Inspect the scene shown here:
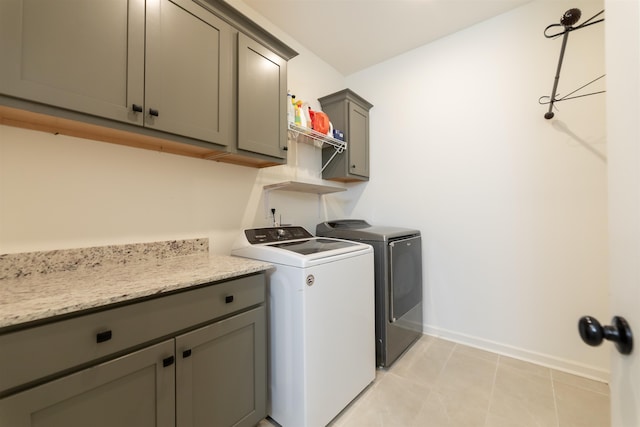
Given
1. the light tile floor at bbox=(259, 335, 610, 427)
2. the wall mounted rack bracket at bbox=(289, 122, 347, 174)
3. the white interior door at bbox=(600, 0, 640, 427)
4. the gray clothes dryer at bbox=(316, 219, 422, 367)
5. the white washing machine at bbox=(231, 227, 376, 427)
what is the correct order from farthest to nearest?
the wall mounted rack bracket at bbox=(289, 122, 347, 174) < the gray clothes dryer at bbox=(316, 219, 422, 367) < the light tile floor at bbox=(259, 335, 610, 427) < the white washing machine at bbox=(231, 227, 376, 427) < the white interior door at bbox=(600, 0, 640, 427)

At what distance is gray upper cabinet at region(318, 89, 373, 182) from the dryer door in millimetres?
874

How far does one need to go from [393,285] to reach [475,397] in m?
0.80

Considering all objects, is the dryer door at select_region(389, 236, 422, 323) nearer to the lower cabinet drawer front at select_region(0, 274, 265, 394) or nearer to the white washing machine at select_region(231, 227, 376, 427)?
the white washing machine at select_region(231, 227, 376, 427)

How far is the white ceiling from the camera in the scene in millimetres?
1966

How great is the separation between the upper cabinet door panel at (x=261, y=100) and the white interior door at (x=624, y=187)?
147 cm

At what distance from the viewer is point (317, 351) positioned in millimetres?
1314

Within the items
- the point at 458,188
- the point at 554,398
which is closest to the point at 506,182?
the point at 458,188

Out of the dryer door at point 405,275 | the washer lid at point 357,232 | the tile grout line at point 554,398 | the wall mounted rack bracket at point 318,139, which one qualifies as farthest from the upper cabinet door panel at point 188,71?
the tile grout line at point 554,398

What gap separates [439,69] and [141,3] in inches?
90.5

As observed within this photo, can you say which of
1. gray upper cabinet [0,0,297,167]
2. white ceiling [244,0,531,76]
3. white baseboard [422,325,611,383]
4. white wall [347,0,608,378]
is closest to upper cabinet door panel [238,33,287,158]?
gray upper cabinet [0,0,297,167]

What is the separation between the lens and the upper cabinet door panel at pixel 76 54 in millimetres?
844

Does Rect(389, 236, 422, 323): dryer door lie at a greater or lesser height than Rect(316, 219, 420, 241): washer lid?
lesser

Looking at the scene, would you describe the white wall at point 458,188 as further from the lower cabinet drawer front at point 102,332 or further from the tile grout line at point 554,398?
the lower cabinet drawer front at point 102,332

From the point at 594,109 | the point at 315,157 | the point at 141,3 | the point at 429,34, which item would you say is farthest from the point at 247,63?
the point at 594,109
